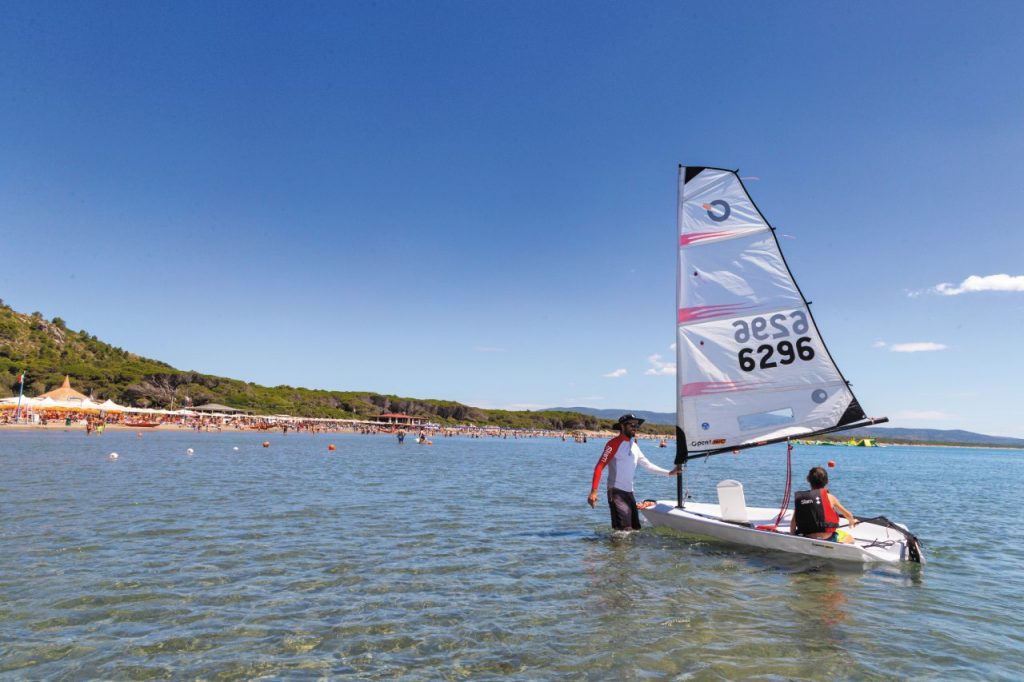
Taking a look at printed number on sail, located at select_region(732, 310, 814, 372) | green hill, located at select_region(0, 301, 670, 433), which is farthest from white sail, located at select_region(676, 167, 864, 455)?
green hill, located at select_region(0, 301, 670, 433)

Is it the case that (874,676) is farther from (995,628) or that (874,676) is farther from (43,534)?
(43,534)

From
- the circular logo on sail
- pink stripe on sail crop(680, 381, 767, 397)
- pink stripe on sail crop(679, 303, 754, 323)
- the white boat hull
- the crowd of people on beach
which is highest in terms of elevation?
the circular logo on sail

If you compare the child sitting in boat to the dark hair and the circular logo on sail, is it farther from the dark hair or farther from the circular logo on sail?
the circular logo on sail

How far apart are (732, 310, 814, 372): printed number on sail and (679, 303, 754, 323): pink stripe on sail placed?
11.3 inches

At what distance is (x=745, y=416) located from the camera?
39.0 ft

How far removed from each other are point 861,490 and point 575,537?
24.8m

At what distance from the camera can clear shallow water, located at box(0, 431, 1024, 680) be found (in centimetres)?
570

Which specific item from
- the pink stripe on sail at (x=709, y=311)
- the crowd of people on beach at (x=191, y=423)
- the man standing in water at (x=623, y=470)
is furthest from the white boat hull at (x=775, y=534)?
the crowd of people on beach at (x=191, y=423)

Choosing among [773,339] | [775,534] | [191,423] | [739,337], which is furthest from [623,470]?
[191,423]

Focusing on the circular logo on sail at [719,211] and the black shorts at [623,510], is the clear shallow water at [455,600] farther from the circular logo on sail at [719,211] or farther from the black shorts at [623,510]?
the circular logo on sail at [719,211]

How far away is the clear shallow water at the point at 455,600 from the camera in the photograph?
5.70 metres

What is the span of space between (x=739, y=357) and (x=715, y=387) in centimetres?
84

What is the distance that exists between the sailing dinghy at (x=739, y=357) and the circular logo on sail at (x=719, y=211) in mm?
22

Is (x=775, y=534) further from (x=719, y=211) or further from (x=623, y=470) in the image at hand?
(x=719, y=211)
